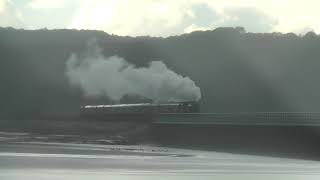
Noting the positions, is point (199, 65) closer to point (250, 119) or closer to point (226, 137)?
point (226, 137)

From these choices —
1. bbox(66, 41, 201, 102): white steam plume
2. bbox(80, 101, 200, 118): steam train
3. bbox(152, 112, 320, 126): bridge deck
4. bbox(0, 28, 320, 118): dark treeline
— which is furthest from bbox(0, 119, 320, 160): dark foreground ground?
bbox(0, 28, 320, 118): dark treeline

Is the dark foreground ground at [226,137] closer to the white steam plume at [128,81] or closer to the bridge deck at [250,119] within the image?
the bridge deck at [250,119]

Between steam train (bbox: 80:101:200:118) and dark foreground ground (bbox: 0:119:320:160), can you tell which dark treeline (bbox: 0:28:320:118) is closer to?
steam train (bbox: 80:101:200:118)

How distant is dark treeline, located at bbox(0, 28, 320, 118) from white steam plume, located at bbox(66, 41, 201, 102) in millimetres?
2662

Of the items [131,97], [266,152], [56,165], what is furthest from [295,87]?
[56,165]

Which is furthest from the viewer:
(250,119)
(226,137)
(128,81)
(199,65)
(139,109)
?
(199,65)

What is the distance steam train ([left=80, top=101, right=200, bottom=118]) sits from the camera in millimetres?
85875

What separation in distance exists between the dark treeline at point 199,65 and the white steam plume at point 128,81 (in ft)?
8.73

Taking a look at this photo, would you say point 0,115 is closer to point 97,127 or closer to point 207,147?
point 97,127

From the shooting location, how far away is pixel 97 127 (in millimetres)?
89625

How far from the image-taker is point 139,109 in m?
90.9

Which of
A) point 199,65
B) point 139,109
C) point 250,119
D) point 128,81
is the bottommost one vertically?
point 250,119

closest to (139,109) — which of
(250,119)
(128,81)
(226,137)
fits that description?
(128,81)

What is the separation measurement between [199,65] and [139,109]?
45384 mm
